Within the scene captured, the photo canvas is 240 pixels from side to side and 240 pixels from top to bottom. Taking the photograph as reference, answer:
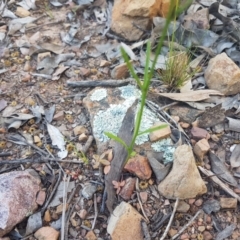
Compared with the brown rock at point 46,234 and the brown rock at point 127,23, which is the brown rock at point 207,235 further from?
the brown rock at point 127,23

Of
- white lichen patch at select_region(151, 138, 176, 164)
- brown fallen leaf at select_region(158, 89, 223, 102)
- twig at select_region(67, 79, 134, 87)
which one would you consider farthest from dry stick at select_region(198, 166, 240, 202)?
twig at select_region(67, 79, 134, 87)

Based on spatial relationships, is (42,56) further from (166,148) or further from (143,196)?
(143,196)

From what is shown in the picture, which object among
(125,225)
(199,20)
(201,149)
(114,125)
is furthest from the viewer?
(199,20)

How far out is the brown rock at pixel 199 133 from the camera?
1681 mm

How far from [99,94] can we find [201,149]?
543mm

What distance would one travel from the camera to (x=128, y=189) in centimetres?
150

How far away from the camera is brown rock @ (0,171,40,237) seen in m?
1.43

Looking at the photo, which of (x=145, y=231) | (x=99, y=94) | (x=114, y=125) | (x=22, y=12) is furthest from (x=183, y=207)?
(x=22, y=12)

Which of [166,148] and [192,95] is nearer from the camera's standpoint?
[166,148]

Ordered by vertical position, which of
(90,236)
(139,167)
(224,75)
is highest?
(224,75)

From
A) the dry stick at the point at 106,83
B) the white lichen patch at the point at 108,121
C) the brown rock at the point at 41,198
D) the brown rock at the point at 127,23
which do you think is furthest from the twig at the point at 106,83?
the brown rock at the point at 41,198

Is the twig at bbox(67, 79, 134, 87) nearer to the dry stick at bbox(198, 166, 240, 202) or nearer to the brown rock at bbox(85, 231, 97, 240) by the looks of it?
the dry stick at bbox(198, 166, 240, 202)

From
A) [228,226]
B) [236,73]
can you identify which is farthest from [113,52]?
[228,226]

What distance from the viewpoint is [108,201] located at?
1477mm
